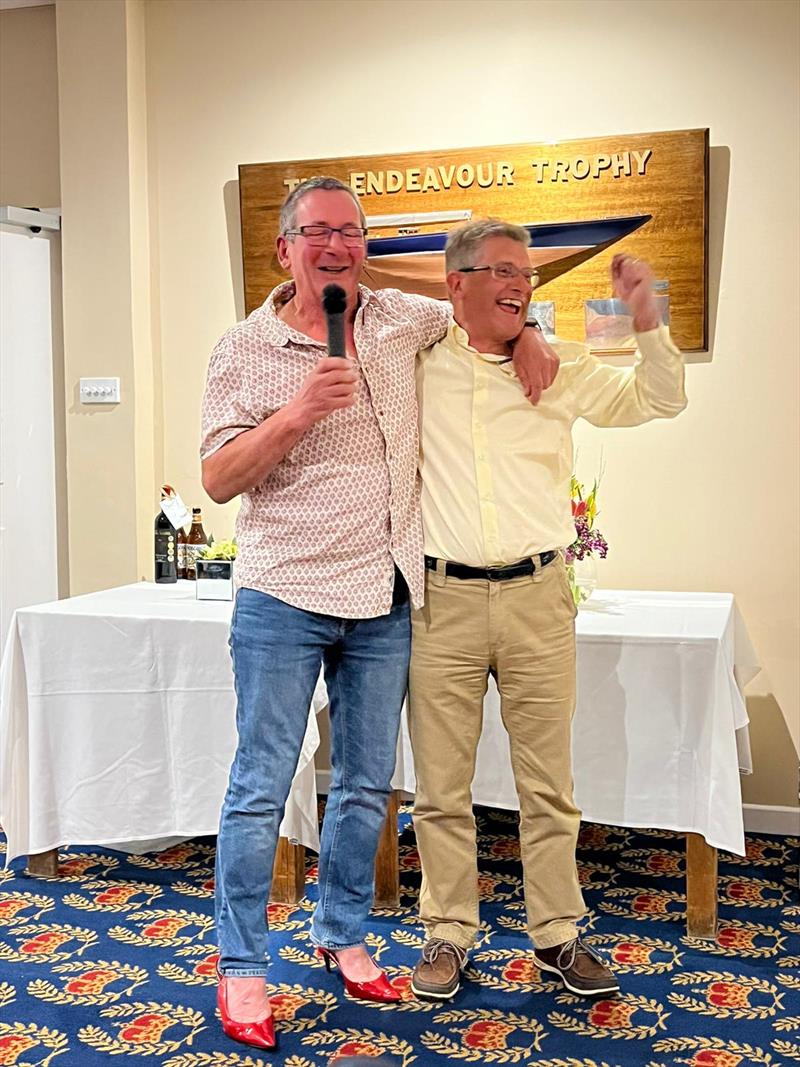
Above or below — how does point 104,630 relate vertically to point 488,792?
above

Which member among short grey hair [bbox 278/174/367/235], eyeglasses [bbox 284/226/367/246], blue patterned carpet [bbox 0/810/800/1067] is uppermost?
short grey hair [bbox 278/174/367/235]

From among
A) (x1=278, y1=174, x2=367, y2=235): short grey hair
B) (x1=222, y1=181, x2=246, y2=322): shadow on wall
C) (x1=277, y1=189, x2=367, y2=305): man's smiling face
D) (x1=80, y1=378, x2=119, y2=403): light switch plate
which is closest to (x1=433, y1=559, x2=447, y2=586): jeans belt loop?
(x1=277, y1=189, x2=367, y2=305): man's smiling face

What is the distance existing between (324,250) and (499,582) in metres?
0.71

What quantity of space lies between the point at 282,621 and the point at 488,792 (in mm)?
945

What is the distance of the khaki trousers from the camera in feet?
Answer: 7.68

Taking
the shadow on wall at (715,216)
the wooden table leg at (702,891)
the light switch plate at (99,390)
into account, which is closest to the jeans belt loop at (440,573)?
the wooden table leg at (702,891)

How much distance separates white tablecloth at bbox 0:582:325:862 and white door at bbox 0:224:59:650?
105cm

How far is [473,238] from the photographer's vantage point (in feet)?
7.57

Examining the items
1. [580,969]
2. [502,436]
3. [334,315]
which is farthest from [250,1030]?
[334,315]

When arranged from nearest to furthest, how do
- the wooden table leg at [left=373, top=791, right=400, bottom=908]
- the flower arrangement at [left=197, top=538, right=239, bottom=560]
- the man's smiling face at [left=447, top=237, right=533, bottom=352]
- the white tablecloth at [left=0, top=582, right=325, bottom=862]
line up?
the man's smiling face at [left=447, top=237, right=533, bottom=352], the wooden table leg at [left=373, top=791, right=400, bottom=908], the white tablecloth at [left=0, top=582, right=325, bottom=862], the flower arrangement at [left=197, top=538, right=239, bottom=560]

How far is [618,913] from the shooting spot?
2.87 m

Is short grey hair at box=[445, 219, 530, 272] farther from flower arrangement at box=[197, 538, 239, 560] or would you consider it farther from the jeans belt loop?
flower arrangement at box=[197, 538, 239, 560]

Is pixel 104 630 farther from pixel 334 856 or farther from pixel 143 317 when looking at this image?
pixel 143 317

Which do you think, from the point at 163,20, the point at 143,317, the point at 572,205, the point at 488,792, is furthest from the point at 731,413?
the point at 163,20
